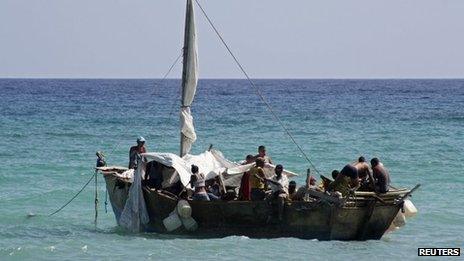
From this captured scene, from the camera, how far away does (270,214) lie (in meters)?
19.5

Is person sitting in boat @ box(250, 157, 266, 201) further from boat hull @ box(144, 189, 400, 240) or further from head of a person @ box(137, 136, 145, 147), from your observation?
head of a person @ box(137, 136, 145, 147)

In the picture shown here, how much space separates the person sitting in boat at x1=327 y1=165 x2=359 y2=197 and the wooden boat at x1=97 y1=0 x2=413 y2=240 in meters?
0.19

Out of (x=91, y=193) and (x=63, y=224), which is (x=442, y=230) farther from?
(x=91, y=193)

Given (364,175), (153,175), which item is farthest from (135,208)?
(364,175)

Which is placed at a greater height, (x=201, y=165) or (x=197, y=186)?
(x=201, y=165)

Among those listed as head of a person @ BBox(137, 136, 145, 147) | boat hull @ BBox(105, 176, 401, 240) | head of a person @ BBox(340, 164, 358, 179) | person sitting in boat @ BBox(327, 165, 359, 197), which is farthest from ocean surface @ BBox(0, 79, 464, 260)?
head of a person @ BBox(137, 136, 145, 147)

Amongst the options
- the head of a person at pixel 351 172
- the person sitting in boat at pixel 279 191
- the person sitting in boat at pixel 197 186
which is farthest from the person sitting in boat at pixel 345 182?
the person sitting in boat at pixel 197 186

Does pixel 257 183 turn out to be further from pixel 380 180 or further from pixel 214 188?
pixel 380 180

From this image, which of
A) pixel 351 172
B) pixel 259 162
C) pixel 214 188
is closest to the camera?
pixel 351 172

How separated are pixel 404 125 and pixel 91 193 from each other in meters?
29.9

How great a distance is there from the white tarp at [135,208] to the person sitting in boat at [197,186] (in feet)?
3.89

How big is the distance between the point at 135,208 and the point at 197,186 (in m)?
1.57

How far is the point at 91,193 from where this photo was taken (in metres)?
28.0
